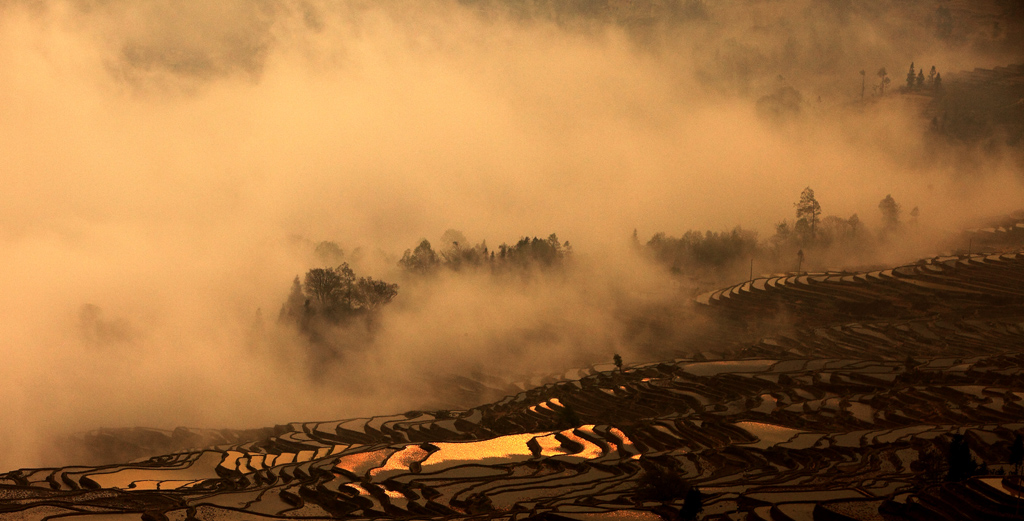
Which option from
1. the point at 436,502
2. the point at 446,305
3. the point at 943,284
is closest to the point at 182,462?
the point at 436,502

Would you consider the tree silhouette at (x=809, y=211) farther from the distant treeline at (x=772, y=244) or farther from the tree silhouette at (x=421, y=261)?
the tree silhouette at (x=421, y=261)

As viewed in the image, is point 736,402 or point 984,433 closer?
point 984,433

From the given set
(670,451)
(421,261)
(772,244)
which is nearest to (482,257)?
(421,261)

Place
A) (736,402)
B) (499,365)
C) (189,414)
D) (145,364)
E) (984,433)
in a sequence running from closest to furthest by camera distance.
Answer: (984,433)
(736,402)
(189,414)
(499,365)
(145,364)

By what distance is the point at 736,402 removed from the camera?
117 feet

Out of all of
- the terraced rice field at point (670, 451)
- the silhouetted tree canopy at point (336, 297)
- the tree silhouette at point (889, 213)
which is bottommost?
the terraced rice field at point (670, 451)

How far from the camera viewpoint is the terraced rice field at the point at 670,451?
22.9 m

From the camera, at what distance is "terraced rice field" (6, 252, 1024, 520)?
75.2 feet

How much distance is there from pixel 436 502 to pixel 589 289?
39181mm

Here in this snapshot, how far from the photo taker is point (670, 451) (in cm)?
2898

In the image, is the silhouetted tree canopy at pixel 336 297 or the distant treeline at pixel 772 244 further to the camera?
the distant treeline at pixel 772 244

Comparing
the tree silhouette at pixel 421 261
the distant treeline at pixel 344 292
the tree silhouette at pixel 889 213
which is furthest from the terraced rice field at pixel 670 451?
the tree silhouette at pixel 889 213

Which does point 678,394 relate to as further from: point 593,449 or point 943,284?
point 943,284

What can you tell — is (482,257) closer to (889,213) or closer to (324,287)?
(324,287)
